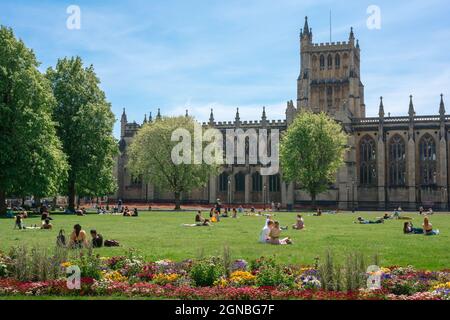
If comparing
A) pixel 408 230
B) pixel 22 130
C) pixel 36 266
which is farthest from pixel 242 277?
pixel 22 130

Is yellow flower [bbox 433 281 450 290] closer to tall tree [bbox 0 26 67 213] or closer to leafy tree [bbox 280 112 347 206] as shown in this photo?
tall tree [bbox 0 26 67 213]

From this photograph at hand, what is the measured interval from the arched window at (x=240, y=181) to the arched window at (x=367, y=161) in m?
→ 18.0

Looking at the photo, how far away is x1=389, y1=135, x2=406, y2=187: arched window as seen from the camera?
3177 inches

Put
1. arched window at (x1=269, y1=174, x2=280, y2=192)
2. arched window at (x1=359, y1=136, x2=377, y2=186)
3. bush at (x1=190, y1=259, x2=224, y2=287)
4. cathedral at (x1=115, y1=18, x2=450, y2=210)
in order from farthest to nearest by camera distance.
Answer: arched window at (x1=269, y1=174, x2=280, y2=192) → arched window at (x1=359, y1=136, x2=377, y2=186) → cathedral at (x1=115, y1=18, x2=450, y2=210) → bush at (x1=190, y1=259, x2=224, y2=287)

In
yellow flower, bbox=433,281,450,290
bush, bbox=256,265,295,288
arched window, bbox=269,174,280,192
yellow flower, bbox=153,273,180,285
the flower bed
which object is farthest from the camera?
arched window, bbox=269,174,280,192

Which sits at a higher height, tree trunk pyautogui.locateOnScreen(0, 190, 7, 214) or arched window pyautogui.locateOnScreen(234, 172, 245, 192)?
arched window pyautogui.locateOnScreen(234, 172, 245, 192)

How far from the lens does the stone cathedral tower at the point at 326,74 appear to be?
310 feet

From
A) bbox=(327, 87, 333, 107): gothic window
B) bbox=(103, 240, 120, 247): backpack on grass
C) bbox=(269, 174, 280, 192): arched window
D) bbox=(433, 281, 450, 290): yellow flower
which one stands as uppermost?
bbox=(327, 87, 333, 107): gothic window

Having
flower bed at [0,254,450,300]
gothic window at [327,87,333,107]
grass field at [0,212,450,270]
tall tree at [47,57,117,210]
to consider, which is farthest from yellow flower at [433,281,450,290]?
gothic window at [327,87,333,107]

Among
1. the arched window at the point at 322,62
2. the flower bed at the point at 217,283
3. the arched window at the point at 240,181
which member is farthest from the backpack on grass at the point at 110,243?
the arched window at the point at 322,62

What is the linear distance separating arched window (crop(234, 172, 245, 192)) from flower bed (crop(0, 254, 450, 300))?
71.6 meters

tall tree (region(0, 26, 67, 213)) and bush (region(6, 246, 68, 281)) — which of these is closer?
bush (region(6, 246, 68, 281))

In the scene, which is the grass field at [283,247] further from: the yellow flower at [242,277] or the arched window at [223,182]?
the arched window at [223,182]

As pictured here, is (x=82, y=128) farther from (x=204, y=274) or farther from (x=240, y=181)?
(x=204, y=274)
